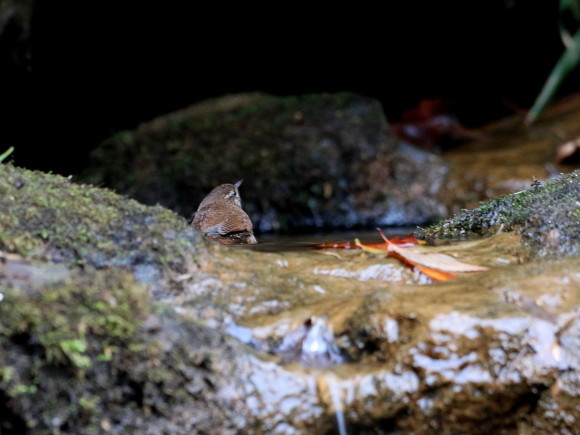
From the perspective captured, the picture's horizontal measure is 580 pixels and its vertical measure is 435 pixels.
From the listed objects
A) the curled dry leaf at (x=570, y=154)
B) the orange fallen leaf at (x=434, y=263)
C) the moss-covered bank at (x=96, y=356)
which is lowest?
the curled dry leaf at (x=570, y=154)

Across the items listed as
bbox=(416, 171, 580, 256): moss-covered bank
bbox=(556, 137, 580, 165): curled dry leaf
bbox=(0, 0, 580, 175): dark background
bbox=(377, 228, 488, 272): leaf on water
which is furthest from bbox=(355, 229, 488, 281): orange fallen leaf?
bbox=(0, 0, 580, 175): dark background

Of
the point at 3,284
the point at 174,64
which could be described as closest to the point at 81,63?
the point at 174,64

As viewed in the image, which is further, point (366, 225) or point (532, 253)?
point (366, 225)

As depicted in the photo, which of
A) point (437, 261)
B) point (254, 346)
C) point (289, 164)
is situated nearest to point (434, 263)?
point (437, 261)

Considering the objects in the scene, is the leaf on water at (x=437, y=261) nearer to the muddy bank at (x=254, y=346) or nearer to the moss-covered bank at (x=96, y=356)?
the muddy bank at (x=254, y=346)

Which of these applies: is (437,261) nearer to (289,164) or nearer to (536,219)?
(536,219)

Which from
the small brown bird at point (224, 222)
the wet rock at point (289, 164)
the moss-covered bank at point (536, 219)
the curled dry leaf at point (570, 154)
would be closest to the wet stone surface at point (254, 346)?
the moss-covered bank at point (536, 219)

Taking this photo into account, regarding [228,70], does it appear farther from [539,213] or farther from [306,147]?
[539,213]
